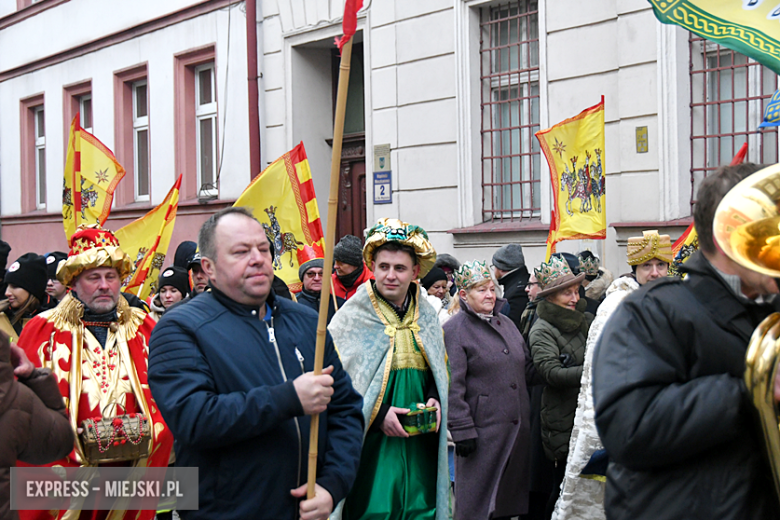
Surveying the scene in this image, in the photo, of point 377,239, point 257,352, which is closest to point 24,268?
point 377,239

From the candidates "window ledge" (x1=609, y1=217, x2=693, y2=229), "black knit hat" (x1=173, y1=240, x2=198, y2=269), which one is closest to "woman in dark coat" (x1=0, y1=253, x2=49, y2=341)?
"black knit hat" (x1=173, y1=240, x2=198, y2=269)

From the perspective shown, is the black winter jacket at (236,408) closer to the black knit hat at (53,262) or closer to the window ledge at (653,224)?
the black knit hat at (53,262)

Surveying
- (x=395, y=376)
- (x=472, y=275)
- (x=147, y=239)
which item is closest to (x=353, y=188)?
(x=147, y=239)

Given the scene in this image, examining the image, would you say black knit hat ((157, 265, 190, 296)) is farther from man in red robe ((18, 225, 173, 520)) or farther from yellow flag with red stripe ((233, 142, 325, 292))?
man in red robe ((18, 225, 173, 520))

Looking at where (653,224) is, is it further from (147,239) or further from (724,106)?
(147,239)

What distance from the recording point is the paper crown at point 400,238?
13.9 ft

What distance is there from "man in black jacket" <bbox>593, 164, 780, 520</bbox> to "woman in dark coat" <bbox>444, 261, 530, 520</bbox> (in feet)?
9.20

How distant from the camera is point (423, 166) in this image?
10.8 meters

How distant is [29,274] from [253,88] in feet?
22.2

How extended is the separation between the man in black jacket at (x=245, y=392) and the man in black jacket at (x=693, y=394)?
1.00 meters

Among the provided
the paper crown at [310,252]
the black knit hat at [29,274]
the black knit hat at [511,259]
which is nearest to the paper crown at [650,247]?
the black knit hat at [511,259]

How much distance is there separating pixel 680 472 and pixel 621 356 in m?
0.30

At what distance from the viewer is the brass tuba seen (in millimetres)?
1871

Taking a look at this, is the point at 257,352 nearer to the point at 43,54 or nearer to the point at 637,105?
the point at 637,105
